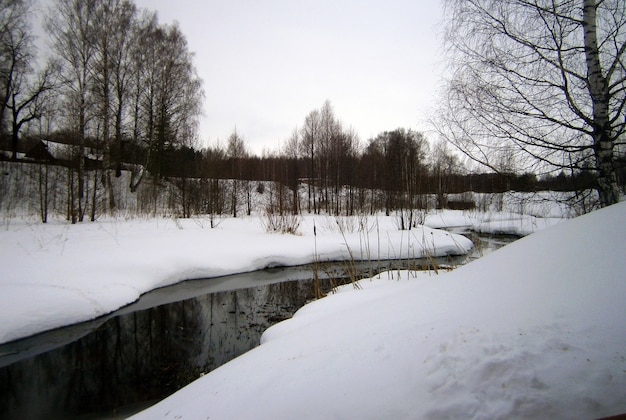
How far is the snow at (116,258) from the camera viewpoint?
4.52m

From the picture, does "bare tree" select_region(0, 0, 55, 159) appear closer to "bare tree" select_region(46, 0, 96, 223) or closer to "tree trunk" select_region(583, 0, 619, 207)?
"bare tree" select_region(46, 0, 96, 223)

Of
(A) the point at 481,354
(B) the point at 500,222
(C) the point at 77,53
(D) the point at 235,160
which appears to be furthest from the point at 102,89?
(B) the point at 500,222

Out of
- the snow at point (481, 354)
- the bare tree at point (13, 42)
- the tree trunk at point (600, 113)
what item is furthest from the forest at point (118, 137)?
the snow at point (481, 354)

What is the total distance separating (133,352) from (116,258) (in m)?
3.54

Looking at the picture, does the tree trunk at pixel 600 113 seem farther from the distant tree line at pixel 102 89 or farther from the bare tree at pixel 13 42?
the bare tree at pixel 13 42

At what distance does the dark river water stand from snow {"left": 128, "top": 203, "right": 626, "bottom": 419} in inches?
68.8

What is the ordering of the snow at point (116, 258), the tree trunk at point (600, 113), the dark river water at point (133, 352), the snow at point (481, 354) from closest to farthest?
the snow at point (481, 354) < the dark river water at point (133, 352) < the tree trunk at point (600, 113) < the snow at point (116, 258)

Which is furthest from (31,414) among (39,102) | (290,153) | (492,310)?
(290,153)

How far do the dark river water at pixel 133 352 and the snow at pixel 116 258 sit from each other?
0.35 meters

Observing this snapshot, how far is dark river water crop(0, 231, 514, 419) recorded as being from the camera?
298cm

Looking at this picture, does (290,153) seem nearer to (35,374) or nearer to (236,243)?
(236,243)

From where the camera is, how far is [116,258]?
664cm

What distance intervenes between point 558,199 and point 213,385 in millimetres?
4767

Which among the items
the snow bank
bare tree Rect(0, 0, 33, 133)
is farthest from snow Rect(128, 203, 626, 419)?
bare tree Rect(0, 0, 33, 133)
